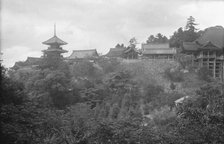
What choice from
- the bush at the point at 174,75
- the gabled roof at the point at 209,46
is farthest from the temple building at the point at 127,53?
the gabled roof at the point at 209,46

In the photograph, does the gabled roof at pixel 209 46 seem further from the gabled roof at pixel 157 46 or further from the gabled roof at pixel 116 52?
the gabled roof at pixel 116 52

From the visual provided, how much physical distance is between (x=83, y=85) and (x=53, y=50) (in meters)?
5.99

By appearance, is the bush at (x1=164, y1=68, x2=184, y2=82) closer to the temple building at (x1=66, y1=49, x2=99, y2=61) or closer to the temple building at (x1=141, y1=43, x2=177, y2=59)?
the temple building at (x1=141, y1=43, x2=177, y2=59)

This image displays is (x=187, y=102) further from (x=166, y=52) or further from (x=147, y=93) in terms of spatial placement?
(x=166, y=52)

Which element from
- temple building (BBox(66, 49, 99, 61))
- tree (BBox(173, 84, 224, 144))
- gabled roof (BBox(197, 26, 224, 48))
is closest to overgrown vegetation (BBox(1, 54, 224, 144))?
tree (BBox(173, 84, 224, 144))

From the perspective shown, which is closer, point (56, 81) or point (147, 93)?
point (56, 81)

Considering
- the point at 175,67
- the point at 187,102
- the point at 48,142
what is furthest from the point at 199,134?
the point at 175,67

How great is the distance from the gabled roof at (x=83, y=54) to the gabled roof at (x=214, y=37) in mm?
7400

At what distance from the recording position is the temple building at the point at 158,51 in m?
25.1

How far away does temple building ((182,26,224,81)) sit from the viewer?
2378cm

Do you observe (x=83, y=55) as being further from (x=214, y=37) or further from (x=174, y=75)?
(x=214, y=37)

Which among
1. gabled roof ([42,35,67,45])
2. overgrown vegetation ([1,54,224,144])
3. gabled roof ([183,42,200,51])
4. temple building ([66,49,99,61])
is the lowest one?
overgrown vegetation ([1,54,224,144])

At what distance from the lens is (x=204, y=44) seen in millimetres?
23984

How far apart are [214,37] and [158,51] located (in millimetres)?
3906
